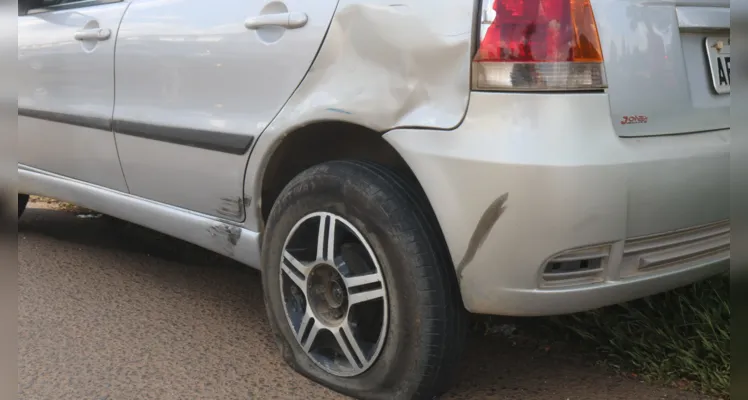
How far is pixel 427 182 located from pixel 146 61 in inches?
58.6

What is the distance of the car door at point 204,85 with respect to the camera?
2393 millimetres

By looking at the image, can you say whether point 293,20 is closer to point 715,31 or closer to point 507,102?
point 507,102

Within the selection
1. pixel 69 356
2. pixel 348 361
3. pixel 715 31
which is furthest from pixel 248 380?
pixel 715 31

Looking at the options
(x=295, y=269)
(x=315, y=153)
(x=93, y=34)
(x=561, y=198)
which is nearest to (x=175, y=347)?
(x=295, y=269)

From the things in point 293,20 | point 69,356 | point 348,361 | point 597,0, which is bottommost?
point 69,356

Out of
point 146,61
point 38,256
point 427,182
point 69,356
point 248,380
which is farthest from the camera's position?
point 38,256

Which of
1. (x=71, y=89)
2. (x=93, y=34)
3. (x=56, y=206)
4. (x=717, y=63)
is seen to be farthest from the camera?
(x=56, y=206)

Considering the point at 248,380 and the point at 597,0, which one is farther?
the point at 248,380

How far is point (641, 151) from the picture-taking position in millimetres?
1889

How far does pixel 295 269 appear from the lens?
2434mm

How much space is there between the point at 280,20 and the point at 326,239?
0.72 metres

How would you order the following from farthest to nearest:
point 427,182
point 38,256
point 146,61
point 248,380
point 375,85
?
point 38,256 → point 146,61 → point 248,380 → point 375,85 → point 427,182

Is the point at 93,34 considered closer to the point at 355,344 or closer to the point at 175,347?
the point at 175,347

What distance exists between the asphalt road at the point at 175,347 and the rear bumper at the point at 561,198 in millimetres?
586
